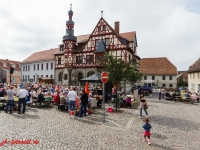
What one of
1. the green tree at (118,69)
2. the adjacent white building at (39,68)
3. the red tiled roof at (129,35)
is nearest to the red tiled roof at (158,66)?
the red tiled roof at (129,35)

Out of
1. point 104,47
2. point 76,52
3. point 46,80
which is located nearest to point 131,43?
point 104,47

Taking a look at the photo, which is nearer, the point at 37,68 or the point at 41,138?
the point at 41,138

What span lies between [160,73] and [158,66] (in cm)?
276

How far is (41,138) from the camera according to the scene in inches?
255

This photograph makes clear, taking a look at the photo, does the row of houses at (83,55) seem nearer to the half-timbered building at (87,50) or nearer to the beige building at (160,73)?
the half-timbered building at (87,50)

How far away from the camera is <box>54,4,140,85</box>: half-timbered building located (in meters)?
29.8

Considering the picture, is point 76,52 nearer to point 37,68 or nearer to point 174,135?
point 37,68

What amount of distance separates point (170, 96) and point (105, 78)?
53.4ft

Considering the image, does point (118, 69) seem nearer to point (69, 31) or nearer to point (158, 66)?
point (69, 31)

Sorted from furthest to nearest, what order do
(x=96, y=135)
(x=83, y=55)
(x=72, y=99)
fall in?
1. (x=83, y=55)
2. (x=72, y=99)
3. (x=96, y=135)

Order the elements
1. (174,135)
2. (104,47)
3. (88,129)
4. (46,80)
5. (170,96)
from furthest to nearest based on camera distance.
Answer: (46,80)
(104,47)
(170,96)
(88,129)
(174,135)

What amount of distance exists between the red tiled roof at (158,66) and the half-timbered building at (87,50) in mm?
19236

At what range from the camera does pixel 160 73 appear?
161 ft

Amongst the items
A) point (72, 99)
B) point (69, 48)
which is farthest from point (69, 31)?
point (72, 99)
